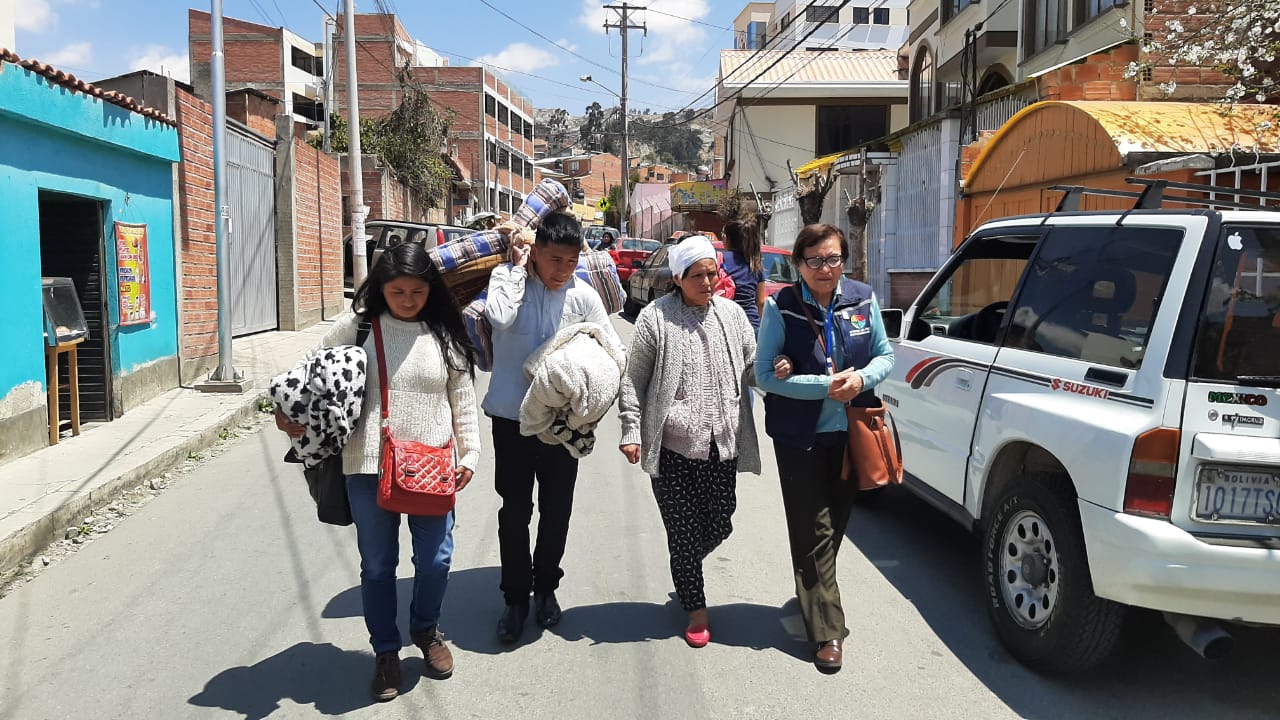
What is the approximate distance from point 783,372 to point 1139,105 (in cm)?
880

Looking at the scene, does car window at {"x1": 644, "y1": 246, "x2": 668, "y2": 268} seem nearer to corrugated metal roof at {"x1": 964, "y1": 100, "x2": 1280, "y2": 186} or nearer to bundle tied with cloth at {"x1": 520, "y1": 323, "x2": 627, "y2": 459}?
corrugated metal roof at {"x1": 964, "y1": 100, "x2": 1280, "y2": 186}

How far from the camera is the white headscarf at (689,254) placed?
4195 mm

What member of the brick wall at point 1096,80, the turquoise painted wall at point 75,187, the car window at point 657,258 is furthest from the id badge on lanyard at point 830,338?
the car window at point 657,258

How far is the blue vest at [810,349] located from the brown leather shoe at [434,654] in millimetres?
1629

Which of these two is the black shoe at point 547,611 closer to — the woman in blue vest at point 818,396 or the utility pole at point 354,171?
the woman in blue vest at point 818,396

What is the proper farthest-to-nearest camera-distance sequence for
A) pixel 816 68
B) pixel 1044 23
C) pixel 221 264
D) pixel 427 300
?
1. pixel 816 68
2. pixel 1044 23
3. pixel 221 264
4. pixel 427 300

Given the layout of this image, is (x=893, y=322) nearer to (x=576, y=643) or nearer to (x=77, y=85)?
(x=576, y=643)

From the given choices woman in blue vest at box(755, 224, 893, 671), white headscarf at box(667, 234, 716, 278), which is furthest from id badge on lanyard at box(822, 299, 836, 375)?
white headscarf at box(667, 234, 716, 278)

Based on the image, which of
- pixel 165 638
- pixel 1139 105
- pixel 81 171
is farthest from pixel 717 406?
pixel 1139 105

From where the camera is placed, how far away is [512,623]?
4.39 meters

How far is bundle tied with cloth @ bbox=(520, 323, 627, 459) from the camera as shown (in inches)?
156

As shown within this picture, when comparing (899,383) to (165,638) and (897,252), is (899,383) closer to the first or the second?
(165,638)

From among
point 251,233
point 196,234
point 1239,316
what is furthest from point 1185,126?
point 251,233

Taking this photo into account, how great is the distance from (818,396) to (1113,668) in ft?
5.47
